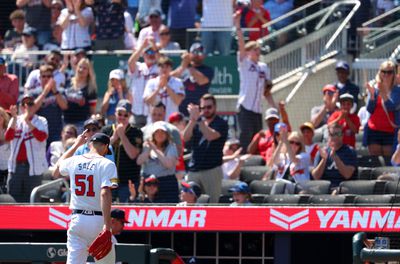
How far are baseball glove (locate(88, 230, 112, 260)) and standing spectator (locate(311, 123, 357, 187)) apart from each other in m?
3.81

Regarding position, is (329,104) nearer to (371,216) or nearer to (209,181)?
(209,181)

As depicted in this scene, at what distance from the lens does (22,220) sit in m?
11.8

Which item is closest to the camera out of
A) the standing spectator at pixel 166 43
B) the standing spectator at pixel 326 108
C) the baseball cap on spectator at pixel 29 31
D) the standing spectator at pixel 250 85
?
the standing spectator at pixel 326 108

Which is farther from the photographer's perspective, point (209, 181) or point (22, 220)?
point (209, 181)

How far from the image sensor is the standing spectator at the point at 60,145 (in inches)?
529

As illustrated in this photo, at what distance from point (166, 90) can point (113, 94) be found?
2.31 feet

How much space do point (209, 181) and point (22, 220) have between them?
2157mm

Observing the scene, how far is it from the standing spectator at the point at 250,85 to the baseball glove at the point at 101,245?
5081 millimetres

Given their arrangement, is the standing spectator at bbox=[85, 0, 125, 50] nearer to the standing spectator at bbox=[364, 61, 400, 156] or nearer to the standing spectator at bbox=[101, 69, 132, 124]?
the standing spectator at bbox=[101, 69, 132, 124]

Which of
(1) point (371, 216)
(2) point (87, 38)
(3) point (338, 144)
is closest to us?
(1) point (371, 216)

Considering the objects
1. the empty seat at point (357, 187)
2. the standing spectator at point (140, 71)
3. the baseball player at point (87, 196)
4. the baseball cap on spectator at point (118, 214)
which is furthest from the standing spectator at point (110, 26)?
the baseball player at point (87, 196)

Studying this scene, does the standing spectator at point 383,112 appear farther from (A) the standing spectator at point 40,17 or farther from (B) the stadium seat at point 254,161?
(A) the standing spectator at point 40,17

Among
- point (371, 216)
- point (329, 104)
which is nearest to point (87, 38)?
point (329, 104)

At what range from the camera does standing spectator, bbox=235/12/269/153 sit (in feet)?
46.9
